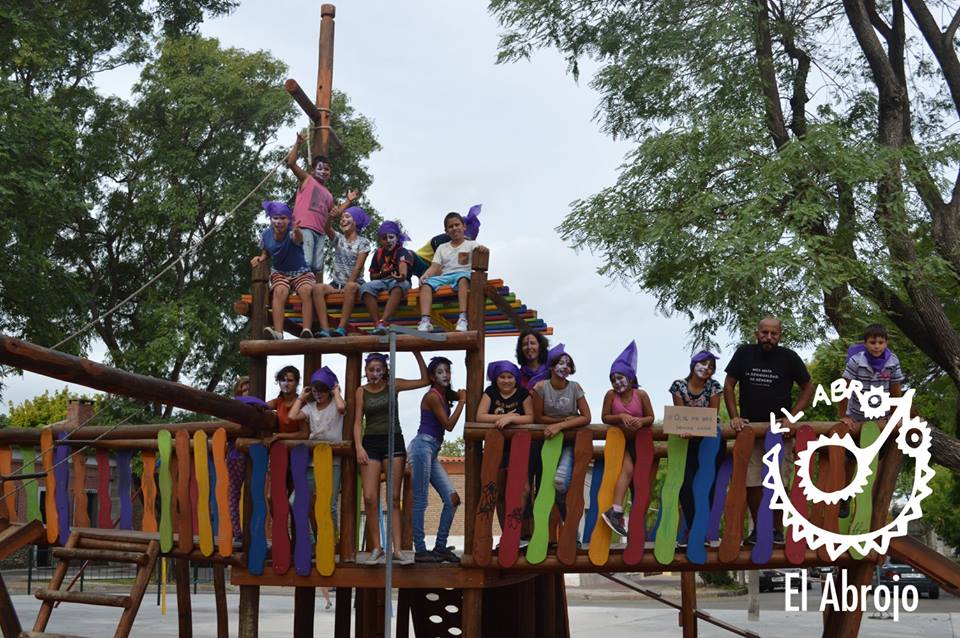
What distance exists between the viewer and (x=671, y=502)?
29.1ft

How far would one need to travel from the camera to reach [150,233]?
3050 cm

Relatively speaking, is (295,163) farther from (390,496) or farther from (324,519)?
(390,496)

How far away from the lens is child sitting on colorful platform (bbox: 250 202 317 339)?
399 inches

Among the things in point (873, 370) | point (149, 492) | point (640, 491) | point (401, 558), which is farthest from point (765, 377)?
point (149, 492)

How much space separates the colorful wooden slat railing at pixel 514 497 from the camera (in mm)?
8945

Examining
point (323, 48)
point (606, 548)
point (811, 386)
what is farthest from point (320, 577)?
point (323, 48)

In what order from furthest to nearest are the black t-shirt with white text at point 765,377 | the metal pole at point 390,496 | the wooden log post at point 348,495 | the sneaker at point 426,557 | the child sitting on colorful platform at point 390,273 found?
1. the child sitting on colorful platform at point 390,273
2. the wooden log post at point 348,495
3. the sneaker at point 426,557
4. the black t-shirt with white text at point 765,377
5. the metal pole at point 390,496

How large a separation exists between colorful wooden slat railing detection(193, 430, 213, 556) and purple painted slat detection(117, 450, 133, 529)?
0.91 meters

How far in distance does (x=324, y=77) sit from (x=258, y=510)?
4.75 meters

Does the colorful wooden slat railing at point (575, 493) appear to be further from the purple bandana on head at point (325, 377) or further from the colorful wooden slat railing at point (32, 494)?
the colorful wooden slat railing at point (32, 494)

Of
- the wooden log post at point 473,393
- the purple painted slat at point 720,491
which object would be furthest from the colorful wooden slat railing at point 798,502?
the wooden log post at point 473,393

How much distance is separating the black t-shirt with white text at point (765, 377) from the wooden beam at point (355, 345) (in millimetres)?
2044

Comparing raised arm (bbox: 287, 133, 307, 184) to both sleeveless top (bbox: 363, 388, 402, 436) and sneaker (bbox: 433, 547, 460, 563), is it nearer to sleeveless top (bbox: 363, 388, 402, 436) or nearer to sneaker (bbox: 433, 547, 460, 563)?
sleeveless top (bbox: 363, 388, 402, 436)

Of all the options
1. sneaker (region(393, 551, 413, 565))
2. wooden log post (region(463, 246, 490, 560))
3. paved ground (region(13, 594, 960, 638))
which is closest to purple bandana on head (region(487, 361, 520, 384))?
wooden log post (region(463, 246, 490, 560))
